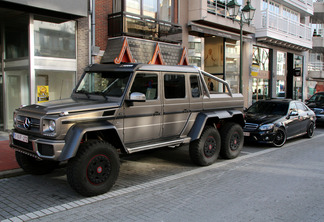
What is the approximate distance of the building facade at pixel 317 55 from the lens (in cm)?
2991

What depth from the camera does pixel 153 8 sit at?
47.0 ft

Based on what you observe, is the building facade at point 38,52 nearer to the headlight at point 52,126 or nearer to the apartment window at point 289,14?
the headlight at point 52,126

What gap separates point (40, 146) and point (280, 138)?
24.3 feet

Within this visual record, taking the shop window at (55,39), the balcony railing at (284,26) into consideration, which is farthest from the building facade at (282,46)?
the shop window at (55,39)

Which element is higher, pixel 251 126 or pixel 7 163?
pixel 251 126

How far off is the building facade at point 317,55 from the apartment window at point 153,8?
779 inches

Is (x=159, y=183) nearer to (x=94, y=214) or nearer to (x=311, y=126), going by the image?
(x=94, y=214)

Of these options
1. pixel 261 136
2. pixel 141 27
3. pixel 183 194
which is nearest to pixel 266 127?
pixel 261 136

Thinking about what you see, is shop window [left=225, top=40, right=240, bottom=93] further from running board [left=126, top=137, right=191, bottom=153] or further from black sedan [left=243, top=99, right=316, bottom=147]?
running board [left=126, top=137, right=191, bottom=153]

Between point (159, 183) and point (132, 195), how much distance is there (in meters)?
0.80

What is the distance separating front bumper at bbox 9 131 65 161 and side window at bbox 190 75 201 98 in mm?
3185

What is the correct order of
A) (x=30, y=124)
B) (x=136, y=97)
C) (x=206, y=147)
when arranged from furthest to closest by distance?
(x=206, y=147) → (x=136, y=97) → (x=30, y=124)

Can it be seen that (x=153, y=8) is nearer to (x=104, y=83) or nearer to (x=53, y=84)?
(x=53, y=84)

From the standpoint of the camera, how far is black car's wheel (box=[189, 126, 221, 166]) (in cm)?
683
